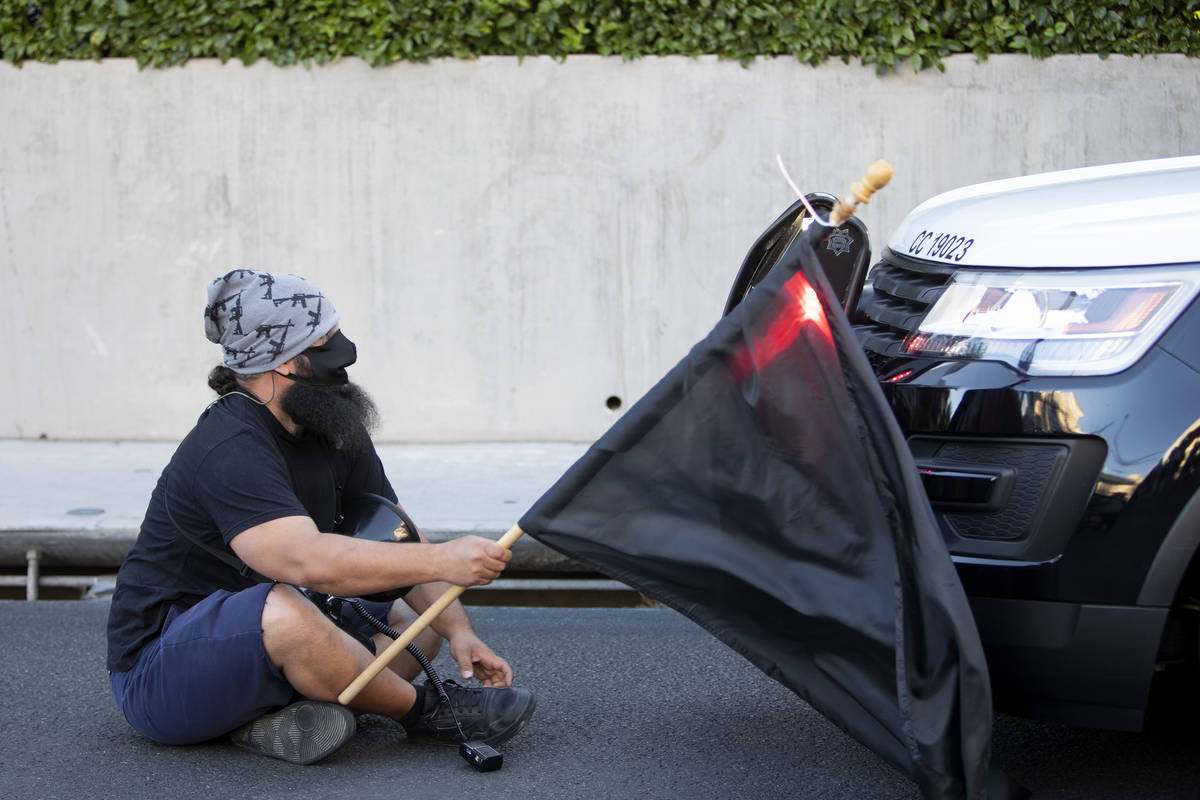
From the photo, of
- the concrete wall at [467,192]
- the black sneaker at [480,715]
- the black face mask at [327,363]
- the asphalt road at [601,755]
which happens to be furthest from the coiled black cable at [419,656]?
the concrete wall at [467,192]

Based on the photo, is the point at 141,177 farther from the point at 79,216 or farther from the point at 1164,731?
the point at 1164,731

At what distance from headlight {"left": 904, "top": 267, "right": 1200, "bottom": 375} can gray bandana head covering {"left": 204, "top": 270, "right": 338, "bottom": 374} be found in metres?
1.52

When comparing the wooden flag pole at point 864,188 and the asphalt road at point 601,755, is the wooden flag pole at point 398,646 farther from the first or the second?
the wooden flag pole at point 864,188

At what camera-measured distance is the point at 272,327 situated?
10.6 feet

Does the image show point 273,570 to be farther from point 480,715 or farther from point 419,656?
point 480,715

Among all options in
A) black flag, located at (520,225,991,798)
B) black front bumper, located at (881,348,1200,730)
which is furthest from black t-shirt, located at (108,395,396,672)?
black front bumper, located at (881,348,1200,730)

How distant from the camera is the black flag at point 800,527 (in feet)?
8.29

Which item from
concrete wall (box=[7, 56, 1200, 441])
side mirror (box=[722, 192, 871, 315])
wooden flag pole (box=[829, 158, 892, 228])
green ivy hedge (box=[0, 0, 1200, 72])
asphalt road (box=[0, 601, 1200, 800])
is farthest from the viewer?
concrete wall (box=[7, 56, 1200, 441])

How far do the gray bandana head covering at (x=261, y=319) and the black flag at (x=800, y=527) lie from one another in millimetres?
832

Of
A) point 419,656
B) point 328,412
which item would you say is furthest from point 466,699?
point 328,412

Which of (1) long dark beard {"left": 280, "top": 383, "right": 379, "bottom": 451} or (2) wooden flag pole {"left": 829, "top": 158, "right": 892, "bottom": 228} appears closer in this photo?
(2) wooden flag pole {"left": 829, "top": 158, "right": 892, "bottom": 228}

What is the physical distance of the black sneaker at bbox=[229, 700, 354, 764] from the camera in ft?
10.6

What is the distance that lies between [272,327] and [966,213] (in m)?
1.75

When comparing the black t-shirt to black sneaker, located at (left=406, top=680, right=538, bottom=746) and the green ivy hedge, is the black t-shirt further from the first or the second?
the green ivy hedge
